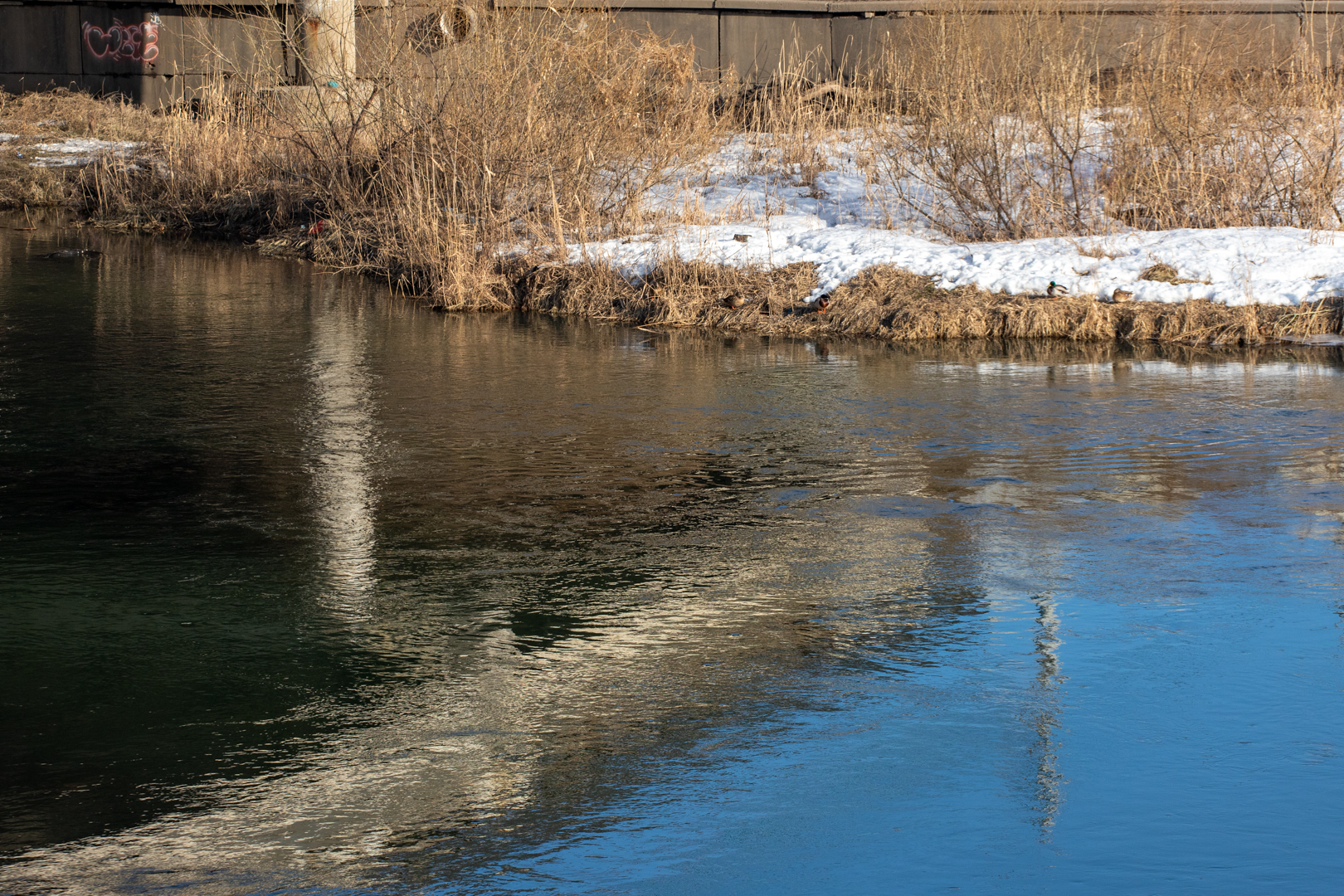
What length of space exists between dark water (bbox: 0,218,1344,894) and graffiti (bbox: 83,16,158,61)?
19.7 m

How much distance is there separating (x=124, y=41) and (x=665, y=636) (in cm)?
2598

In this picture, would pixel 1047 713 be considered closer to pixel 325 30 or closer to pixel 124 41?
pixel 325 30

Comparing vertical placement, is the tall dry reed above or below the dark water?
above

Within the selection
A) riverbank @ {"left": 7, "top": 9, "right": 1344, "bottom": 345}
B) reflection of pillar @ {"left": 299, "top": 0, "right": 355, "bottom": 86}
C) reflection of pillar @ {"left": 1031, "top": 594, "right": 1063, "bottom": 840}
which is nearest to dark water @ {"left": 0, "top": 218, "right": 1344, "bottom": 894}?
reflection of pillar @ {"left": 1031, "top": 594, "right": 1063, "bottom": 840}

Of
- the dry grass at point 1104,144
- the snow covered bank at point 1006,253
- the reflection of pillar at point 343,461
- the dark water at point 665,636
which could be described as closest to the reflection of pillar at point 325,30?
the snow covered bank at point 1006,253

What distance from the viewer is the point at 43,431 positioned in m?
8.02

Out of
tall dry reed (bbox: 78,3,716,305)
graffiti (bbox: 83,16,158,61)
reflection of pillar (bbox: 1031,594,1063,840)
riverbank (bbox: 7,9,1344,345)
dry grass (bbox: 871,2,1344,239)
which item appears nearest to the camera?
reflection of pillar (bbox: 1031,594,1063,840)

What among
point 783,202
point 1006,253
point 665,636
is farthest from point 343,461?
point 783,202

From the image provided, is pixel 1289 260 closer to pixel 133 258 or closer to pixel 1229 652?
pixel 1229 652

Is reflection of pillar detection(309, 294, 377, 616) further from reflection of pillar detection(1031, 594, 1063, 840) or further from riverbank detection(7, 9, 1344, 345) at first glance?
riverbank detection(7, 9, 1344, 345)

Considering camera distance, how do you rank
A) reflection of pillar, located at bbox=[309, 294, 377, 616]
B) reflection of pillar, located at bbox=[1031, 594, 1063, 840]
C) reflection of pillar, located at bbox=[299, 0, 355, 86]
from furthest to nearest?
reflection of pillar, located at bbox=[299, 0, 355, 86] → reflection of pillar, located at bbox=[309, 294, 377, 616] → reflection of pillar, located at bbox=[1031, 594, 1063, 840]

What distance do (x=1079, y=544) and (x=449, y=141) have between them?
10.8 meters

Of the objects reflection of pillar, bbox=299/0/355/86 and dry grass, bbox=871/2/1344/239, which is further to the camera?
reflection of pillar, bbox=299/0/355/86

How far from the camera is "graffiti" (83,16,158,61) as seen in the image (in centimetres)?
2719
